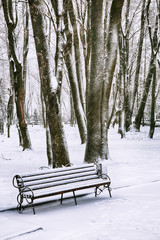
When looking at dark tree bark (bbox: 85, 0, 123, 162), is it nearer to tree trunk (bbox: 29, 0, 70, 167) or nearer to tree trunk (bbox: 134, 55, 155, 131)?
tree trunk (bbox: 29, 0, 70, 167)

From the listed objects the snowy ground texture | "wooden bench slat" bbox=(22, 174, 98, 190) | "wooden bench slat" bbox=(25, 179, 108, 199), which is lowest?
the snowy ground texture

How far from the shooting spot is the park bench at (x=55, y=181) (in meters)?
5.11

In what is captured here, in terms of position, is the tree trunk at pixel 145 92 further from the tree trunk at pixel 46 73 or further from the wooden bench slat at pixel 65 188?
the wooden bench slat at pixel 65 188

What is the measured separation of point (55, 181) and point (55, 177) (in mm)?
82

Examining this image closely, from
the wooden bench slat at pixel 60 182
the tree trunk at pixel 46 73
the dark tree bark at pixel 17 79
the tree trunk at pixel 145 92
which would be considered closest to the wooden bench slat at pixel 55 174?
the wooden bench slat at pixel 60 182

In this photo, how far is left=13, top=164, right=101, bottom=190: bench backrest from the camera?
5241 millimetres

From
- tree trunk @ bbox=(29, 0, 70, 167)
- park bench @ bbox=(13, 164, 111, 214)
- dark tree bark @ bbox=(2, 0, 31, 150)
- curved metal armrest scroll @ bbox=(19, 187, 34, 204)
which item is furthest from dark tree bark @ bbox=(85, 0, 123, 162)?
dark tree bark @ bbox=(2, 0, 31, 150)

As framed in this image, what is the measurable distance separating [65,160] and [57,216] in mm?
3233

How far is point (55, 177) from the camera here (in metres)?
5.73

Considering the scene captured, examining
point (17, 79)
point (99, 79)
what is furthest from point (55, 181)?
point (17, 79)

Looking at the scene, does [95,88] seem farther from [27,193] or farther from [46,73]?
[27,193]

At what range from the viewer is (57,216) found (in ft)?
15.7

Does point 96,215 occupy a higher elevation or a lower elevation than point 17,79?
lower

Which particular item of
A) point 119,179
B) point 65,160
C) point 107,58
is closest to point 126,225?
point 119,179
